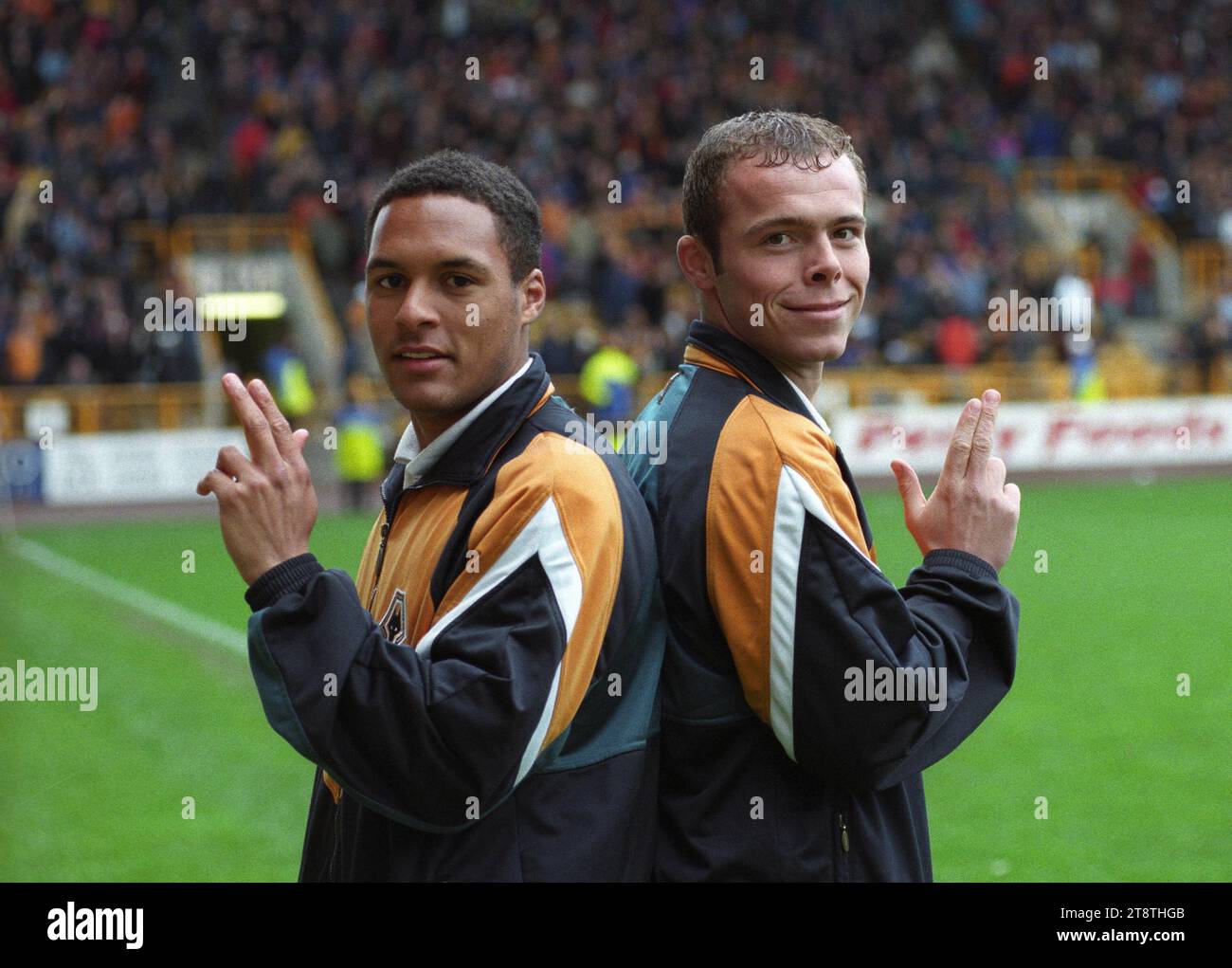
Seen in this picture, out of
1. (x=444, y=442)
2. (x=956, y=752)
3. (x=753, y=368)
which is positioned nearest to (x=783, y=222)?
(x=753, y=368)

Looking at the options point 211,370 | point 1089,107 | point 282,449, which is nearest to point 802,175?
point 282,449

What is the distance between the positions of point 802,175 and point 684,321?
20.6m

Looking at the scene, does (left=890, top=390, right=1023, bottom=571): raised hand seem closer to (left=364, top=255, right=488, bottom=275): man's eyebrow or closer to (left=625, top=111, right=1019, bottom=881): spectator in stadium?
(left=625, top=111, right=1019, bottom=881): spectator in stadium

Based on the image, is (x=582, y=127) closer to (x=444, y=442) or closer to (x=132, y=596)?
(x=132, y=596)

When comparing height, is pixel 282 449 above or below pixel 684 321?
below

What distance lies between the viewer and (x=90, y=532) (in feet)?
57.1

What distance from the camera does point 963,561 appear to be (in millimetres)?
2658

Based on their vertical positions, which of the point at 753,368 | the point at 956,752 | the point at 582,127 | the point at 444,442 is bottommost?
the point at 956,752

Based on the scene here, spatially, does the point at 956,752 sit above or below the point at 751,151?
below

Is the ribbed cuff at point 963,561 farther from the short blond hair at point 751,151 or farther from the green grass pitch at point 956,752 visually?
the green grass pitch at point 956,752

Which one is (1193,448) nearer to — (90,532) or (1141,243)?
(1141,243)

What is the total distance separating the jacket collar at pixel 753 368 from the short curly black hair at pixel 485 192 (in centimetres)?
34

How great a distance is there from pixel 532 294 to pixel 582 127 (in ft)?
79.2

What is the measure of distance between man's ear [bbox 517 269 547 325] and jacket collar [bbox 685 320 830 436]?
29cm
